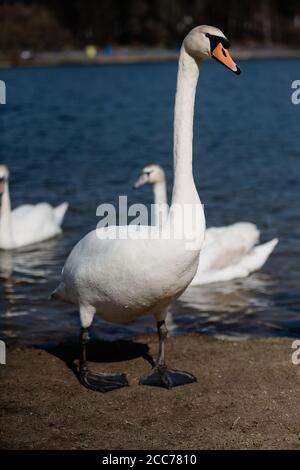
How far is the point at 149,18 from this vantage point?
11225 centimetres

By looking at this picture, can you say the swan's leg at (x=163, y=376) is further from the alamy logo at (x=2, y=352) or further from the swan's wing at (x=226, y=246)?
the swan's wing at (x=226, y=246)

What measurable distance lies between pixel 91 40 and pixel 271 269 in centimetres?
10327

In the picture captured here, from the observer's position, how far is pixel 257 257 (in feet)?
32.8

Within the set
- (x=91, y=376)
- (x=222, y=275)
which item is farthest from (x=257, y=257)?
(x=91, y=376)

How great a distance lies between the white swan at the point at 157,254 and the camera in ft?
16.6

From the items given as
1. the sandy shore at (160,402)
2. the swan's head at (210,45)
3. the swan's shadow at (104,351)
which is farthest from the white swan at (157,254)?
the swan's shadow at (104,351)

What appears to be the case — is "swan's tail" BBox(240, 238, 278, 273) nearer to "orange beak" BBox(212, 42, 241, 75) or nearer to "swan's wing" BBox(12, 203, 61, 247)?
"swan's wing" BBox(12, 203, 61, 247)

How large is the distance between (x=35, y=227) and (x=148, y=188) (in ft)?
12.1

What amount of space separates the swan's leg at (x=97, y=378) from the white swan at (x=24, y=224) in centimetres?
586

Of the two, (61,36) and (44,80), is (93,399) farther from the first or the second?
(61,36)

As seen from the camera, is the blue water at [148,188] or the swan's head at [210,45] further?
the blue water at [148,188]

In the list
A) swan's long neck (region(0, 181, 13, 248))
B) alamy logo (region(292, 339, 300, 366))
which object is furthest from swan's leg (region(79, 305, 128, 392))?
swan's long neck (region(0, 181, 13, 248))

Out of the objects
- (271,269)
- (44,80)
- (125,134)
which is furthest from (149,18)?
(271,269)

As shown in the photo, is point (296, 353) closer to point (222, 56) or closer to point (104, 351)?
point (104, 351)
